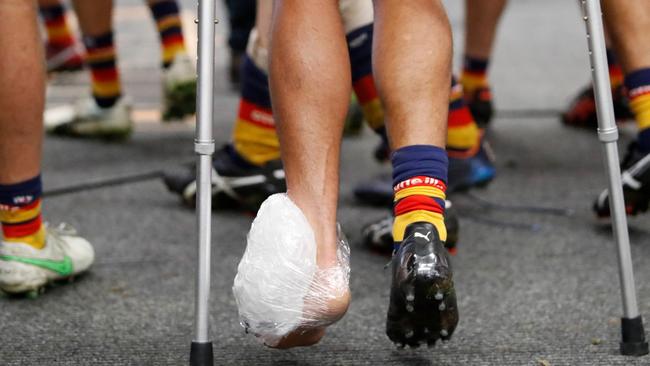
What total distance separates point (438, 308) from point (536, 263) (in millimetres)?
761

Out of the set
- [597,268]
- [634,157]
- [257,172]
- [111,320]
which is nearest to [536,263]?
[597,268]

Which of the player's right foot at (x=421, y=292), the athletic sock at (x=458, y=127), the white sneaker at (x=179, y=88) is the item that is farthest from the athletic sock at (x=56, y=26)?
the player's right foot at (x=421, y=292)

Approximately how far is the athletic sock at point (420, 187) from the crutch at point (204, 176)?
0.84ft

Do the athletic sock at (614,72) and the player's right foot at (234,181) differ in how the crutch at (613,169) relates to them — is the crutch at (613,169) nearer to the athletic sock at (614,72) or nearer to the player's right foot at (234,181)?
the player's right foot at (234,181)

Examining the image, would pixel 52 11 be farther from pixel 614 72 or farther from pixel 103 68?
pixel 614 72

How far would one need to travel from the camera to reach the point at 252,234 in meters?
1.42

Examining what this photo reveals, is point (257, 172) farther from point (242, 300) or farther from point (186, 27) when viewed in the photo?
point (186, 27)

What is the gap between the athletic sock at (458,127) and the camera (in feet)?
7.32

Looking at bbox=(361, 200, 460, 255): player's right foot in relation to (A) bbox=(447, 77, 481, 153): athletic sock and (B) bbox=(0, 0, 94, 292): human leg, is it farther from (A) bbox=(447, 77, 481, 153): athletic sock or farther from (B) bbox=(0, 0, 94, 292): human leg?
(B) bbox=(0, 0, 94, 292): human leg

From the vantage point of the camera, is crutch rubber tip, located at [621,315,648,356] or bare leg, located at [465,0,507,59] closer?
crutch rubber tip, located at [621,315,648,356]

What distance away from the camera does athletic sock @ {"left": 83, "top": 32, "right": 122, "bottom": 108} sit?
10.2ft

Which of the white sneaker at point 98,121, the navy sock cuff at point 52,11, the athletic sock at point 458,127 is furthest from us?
the navy sock cuff at point 52,11

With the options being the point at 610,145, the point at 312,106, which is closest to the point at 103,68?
the point at 312,106

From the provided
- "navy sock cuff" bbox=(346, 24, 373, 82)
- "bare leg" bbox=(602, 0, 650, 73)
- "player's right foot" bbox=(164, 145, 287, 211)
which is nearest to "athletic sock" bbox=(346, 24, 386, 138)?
"navy sock cuff" bbox=(346, 24, 373, 82)
